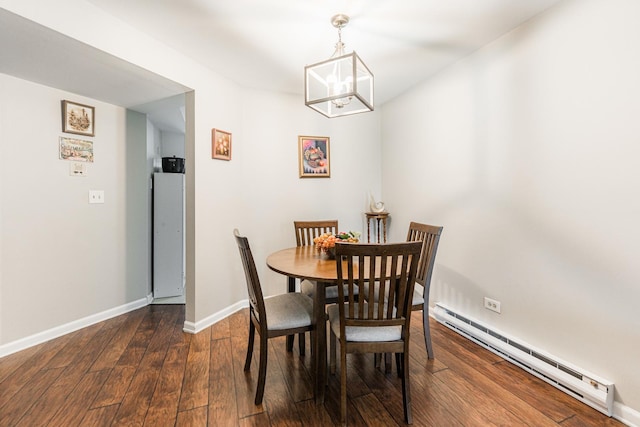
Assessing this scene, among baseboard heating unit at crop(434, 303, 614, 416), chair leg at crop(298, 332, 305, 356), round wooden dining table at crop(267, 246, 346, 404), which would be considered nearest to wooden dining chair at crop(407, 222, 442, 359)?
baseboard heating unit at crop(434, 303, 614, 416)

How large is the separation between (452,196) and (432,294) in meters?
1.02

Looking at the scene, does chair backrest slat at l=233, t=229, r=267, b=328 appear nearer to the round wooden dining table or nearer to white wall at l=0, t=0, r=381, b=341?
the round wooden dining table

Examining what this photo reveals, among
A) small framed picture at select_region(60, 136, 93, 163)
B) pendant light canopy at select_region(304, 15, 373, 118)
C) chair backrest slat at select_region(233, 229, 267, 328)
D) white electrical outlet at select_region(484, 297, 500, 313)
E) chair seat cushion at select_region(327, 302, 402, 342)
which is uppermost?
pendant light canopy at select_region(304, 15, 373, 118)

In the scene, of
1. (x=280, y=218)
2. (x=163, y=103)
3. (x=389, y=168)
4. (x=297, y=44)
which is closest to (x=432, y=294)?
(x=389, y=168)

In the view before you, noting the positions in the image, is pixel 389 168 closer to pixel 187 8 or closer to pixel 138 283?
pixel 187 8

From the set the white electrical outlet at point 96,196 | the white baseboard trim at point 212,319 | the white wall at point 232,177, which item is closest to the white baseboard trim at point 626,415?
the white wall at point 232,177

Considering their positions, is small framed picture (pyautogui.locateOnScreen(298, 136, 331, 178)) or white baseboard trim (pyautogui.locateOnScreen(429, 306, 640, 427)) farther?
small framed picture (pyautogui.locateOnScreen(298, 136, 331, 178))

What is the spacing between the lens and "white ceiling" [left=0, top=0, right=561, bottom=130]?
5.92 feet

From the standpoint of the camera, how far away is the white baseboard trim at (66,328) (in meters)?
2.25

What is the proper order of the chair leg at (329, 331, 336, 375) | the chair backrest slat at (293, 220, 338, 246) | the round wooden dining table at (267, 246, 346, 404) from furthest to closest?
the chair backrest slat at (293, 220, 338, 246) → the chair leg at (329, 331, 336, 375) → the round wooden dining table at (267, 246, 346, 404)

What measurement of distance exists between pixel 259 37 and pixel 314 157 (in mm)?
1465

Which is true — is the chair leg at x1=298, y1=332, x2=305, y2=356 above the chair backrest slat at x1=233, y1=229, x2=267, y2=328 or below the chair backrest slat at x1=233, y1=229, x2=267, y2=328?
below

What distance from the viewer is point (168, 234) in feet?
11.5

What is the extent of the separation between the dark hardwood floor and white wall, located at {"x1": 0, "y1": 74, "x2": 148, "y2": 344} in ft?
1.33
